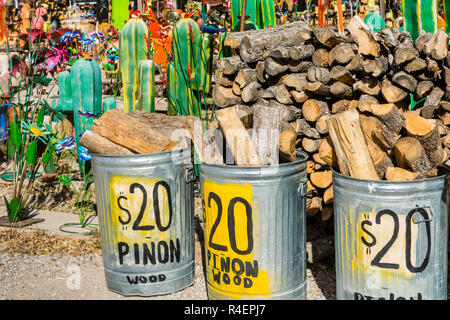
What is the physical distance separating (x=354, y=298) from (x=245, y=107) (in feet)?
4.92

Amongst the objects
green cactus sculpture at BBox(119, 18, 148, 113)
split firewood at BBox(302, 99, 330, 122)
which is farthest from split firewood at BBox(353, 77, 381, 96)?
green cactus sculpture at BBox(119, 18, 148, 113)

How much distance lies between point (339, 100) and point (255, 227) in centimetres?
124

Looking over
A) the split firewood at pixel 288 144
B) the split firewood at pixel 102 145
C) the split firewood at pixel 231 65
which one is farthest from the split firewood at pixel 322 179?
the split firewood at pixel 102 145

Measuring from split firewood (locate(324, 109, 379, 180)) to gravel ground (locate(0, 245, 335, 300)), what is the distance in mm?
817

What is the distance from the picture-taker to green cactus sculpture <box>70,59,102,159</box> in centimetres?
502

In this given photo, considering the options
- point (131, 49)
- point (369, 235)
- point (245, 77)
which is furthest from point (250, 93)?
point (131, 49)

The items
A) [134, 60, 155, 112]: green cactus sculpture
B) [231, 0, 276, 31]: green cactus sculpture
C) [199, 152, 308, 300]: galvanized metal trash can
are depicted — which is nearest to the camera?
[199, 152, 308, 300]: galvanized metal trash can

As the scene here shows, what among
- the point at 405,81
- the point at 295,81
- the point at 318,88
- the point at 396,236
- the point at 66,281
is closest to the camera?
the point at 396,236

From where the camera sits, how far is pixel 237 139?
2.69 meters

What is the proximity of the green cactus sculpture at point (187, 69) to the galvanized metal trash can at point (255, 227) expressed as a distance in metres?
2.01

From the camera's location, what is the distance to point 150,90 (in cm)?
468

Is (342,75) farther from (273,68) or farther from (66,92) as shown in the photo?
(66,92)

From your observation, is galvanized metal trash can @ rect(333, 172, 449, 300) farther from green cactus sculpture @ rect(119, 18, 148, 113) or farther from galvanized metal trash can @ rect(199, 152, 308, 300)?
green cactus sculpture @ rect(119, 18, 148, 113)

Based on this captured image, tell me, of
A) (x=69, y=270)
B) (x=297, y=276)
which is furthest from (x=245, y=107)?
(x=69, y=270)
